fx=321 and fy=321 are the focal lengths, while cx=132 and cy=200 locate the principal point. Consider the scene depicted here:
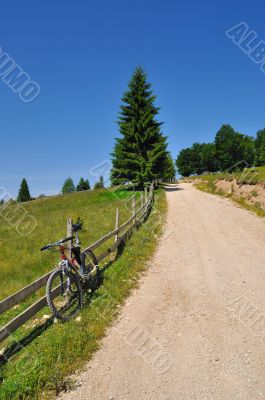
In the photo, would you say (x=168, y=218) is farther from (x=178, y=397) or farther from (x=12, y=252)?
(x=178, y=397)

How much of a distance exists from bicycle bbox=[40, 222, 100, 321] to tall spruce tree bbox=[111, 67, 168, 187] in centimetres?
2902

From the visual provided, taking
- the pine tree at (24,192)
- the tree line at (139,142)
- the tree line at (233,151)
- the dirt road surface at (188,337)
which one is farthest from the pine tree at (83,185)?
the dirt road surface at (188,337)

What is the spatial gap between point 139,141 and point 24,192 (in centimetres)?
6473

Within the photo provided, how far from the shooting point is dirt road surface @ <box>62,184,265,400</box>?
4.85 m

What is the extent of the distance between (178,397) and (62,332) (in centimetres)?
260

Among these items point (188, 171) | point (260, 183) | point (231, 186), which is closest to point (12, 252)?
point (260, 183)

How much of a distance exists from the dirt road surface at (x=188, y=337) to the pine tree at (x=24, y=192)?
3461 inches

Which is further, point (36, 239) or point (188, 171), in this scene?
point (188, 171)

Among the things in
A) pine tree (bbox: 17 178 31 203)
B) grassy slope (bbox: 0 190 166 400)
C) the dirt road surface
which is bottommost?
the dirt road surface

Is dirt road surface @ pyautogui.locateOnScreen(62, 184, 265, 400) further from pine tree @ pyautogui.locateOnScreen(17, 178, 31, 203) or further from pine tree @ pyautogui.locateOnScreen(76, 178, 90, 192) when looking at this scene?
pine tree @ pyautogui.locateOnScreen(76, 178, 90, 192)

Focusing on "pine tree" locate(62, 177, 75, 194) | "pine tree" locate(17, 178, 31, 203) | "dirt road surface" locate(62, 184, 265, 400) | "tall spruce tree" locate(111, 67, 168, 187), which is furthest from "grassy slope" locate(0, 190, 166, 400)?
"pine tree" locate(62, 177, 75, 194)

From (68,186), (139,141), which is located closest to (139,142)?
(139,141)

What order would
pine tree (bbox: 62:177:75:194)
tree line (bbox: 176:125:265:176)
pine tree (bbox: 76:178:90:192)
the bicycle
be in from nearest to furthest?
the bicycle → tree line (bbox: 176:125:265:176) → pine tree (bbox: 76:178:90:192) → pine tree (bbox: 62:177:75:194)

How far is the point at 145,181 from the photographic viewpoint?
3794 centimetres
